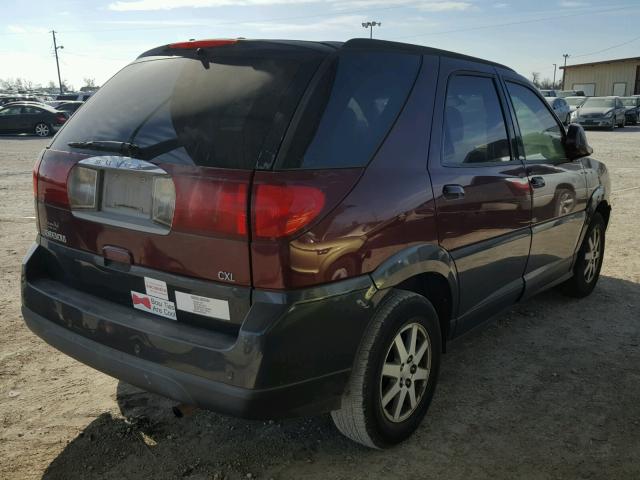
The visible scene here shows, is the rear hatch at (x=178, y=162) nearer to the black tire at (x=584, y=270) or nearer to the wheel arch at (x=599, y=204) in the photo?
the wheel arch at (x=599, y=204)

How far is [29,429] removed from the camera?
114 inches

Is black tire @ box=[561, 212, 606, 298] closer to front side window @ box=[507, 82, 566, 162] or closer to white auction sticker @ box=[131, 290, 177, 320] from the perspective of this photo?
front side window @ box=[507, 82, 566, 162]

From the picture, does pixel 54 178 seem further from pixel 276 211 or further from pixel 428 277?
pixel 428 277

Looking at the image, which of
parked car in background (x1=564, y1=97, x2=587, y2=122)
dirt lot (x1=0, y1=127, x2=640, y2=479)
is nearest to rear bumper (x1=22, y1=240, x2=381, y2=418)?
dirt lot (x1=0, y1=127, x2=640, y2=479)

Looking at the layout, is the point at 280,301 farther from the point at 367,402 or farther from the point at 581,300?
the point at 581,300

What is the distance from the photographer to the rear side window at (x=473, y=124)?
2.97 meters

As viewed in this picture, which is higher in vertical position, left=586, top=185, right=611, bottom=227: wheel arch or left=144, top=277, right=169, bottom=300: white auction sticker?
left=144, top=277, right=169, bottom=300: white auction sticker

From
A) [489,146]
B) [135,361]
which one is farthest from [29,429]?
[489,146]

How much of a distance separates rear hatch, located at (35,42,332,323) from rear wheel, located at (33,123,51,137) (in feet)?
77.1

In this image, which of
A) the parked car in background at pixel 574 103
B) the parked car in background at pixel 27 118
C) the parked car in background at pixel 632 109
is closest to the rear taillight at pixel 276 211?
the parked car in background at pixel 27 118

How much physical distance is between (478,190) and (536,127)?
45.6 inches

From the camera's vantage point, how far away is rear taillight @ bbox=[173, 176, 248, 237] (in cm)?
212

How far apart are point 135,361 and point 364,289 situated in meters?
0.98

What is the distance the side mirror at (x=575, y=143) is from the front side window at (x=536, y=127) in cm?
5
